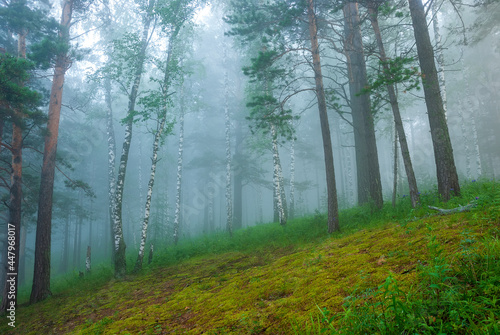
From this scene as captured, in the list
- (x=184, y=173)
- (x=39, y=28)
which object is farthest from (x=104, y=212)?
(x=39, y=28)

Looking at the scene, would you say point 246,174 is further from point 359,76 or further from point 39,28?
point 39,28

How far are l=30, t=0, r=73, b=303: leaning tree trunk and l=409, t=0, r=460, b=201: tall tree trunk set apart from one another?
12.4m

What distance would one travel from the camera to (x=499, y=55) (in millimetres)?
27859

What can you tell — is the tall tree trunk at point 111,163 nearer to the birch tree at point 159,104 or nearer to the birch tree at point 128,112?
the birch tree at point 128,112

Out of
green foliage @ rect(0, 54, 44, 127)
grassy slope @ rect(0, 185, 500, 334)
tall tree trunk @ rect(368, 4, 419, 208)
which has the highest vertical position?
green foliage @ rect(0, 54, 44, 127)

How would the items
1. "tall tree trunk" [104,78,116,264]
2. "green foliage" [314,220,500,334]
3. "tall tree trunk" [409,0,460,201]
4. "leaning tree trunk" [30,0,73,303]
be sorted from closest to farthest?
"green foliage" [314,220,500,334] < "tall tree trunk" [409,0,460,201] < "leaning tree trunk" [30,0,73,303] < "tall tree trunk" [104,78,116,264]

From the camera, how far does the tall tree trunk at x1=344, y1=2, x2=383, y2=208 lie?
9.04 m

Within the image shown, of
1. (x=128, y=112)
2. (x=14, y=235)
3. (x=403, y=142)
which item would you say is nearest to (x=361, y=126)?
(x=403, y=142)

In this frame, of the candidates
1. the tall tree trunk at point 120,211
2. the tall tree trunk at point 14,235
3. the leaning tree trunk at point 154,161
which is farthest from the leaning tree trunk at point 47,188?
the leaning tree trunk at point 154,161

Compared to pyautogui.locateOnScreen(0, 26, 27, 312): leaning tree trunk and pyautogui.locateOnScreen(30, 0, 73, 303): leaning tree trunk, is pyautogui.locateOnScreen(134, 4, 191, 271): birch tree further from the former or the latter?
pyautogui.locateOnScreen(0, 26, 27, 312): leaning tree trunk

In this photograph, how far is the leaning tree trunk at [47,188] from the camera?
927 cm

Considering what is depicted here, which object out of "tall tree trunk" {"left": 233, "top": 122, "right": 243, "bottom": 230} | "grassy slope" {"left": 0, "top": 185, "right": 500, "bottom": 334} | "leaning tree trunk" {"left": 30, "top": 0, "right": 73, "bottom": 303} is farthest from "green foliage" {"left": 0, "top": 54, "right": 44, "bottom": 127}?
"tall tree trunk" {"left": 233, "top": 122, "right": 243, "bottom": 230}

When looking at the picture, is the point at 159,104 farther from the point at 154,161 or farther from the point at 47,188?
the point at 47,188

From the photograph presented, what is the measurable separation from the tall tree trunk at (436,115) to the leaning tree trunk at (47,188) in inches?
490
